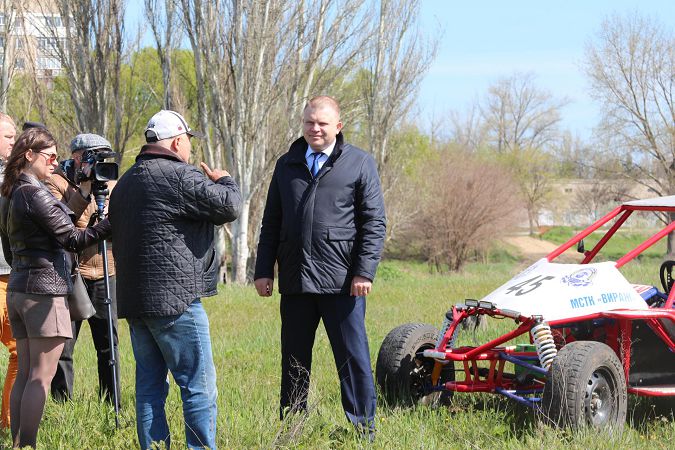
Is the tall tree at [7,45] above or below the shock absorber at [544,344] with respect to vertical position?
above

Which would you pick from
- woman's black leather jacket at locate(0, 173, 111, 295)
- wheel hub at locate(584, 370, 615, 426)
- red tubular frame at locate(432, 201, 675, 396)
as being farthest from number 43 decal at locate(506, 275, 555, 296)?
woman's black leather jacket at locate(0, 173, 111, 295)

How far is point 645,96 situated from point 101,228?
3412 cm

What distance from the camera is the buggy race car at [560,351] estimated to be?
182 inches

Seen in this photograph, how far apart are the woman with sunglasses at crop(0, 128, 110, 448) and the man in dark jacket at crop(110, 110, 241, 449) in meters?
0.43

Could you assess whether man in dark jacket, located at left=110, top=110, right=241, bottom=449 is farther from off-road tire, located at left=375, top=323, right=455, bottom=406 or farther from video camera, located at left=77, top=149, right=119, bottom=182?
off-road tire, located at left=375, top=323, right=455, bottom=406

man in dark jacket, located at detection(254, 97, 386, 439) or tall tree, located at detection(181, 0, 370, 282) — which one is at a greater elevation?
tall tree, located at detection(181, 0, 370, 282)

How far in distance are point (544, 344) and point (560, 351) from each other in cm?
12

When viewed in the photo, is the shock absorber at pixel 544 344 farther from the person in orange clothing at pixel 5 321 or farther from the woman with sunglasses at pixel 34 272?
the person in orange clothing at pixel 5 321

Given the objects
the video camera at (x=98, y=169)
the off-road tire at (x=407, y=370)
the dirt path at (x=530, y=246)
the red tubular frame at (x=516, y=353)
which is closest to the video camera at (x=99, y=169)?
the video camera at (x=98, y=169)

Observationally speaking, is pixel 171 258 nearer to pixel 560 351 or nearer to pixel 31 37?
pixel 560 351

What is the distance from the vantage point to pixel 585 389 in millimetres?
4539

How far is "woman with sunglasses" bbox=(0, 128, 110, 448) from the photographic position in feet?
13.6

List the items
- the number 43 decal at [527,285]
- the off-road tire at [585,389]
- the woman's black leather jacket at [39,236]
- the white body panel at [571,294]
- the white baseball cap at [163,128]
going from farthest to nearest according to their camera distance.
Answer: the number 43 decal at [527,285], the white body panel at [571,294], the off-road tire at [585,389], the woman's black leather jacket at [39,236], the white baseball cap at [163,128]

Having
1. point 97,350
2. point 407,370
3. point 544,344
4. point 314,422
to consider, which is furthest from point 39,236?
point 544,344
